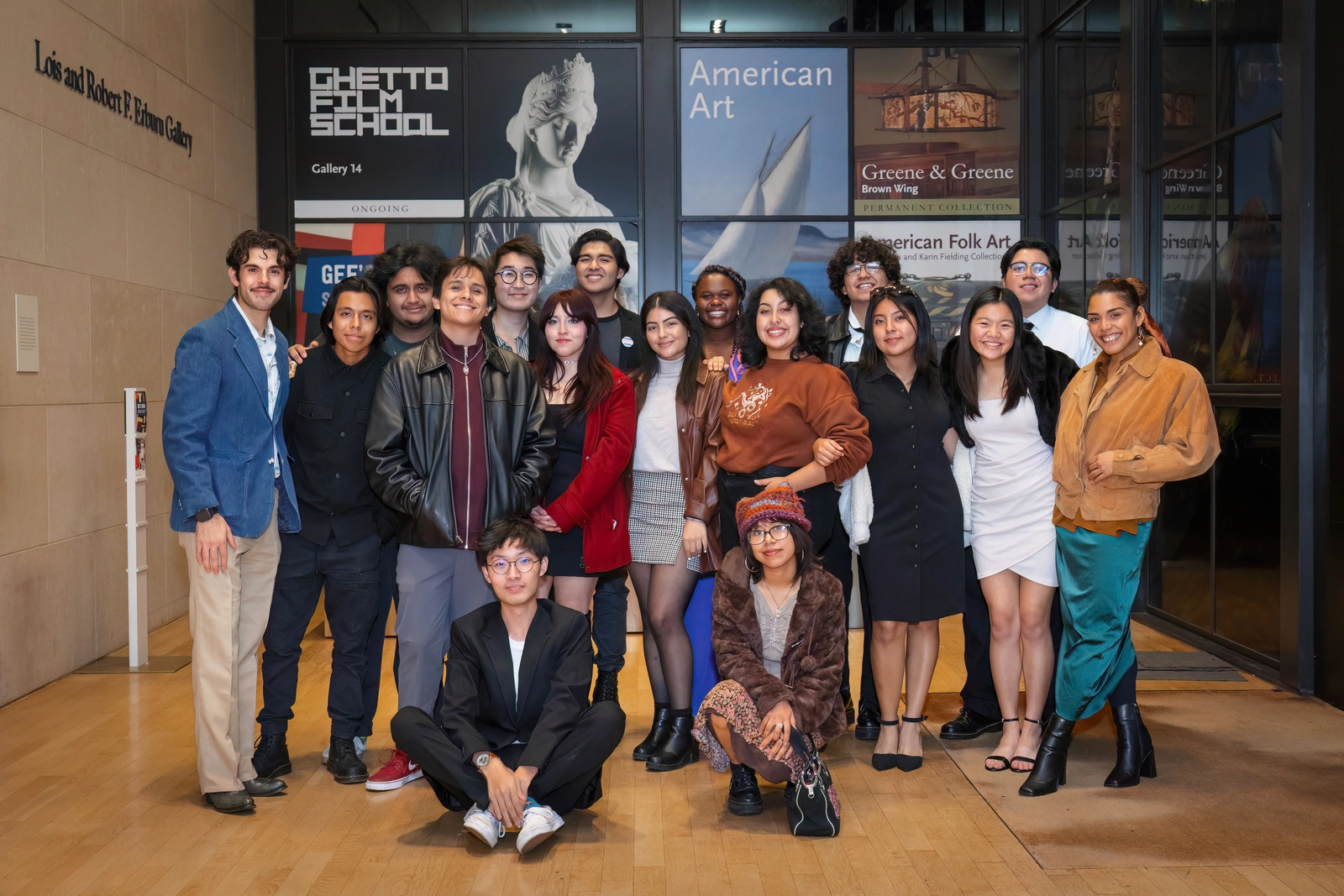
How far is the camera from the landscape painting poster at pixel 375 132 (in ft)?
27.2

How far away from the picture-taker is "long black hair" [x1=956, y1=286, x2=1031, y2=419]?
12.8 feet

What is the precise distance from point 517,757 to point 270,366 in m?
1.53

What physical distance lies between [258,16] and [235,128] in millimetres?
997

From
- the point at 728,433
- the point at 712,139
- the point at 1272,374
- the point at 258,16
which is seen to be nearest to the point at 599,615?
the point at 728,433

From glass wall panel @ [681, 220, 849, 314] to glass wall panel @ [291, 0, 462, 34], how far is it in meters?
2.36

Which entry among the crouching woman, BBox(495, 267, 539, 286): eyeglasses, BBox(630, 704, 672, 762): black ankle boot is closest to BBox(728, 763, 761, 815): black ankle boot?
the crouching woman

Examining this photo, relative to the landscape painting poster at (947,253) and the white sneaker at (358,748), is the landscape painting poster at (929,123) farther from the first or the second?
the white sneaker at (358,748)

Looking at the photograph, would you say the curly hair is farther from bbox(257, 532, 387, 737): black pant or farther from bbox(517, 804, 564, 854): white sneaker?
bbox(517, 804, 564, 854): white sneaker

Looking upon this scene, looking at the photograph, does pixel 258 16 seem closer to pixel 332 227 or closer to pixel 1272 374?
pixel 332 227

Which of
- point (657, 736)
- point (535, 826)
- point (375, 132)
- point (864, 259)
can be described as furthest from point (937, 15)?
point (535, 826)

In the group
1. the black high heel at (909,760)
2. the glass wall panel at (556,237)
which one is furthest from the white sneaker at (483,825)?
the glass wall panel at (556,237)

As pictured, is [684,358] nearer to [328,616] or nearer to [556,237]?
[328,616]

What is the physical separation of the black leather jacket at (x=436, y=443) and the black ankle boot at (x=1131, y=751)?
2148mm

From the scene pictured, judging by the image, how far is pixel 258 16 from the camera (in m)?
8.25
